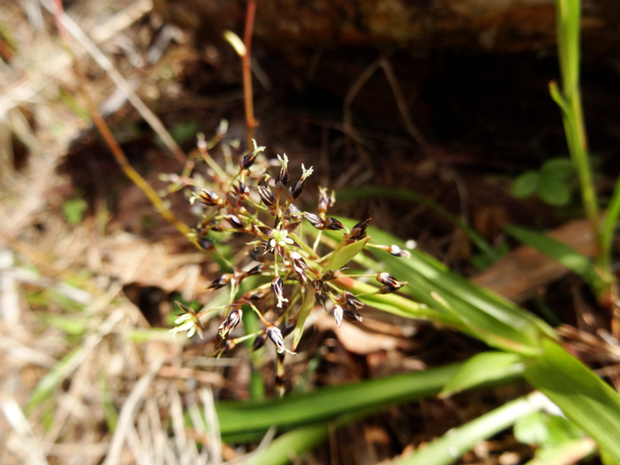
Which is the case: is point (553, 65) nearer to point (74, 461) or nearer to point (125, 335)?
point (125, 335)

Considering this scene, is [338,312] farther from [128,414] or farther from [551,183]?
[128,414]

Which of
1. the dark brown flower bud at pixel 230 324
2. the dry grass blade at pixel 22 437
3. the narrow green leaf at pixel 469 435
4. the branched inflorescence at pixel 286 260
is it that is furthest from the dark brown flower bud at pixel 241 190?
the dry grass blade at pixel 22 437

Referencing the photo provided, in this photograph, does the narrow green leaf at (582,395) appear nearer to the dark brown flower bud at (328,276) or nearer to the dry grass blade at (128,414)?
the dark brown flower bud at (328,276)

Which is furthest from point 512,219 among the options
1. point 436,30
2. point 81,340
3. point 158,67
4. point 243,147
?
point 158,67

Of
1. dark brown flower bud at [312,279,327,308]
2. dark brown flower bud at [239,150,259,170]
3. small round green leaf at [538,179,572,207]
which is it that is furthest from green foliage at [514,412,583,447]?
dark brown flower bud at [239,150,259,170]

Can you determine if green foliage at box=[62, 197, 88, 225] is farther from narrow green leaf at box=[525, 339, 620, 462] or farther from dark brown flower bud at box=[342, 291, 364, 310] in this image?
narrow green leaf at box=[525, 339, 620, 462]
